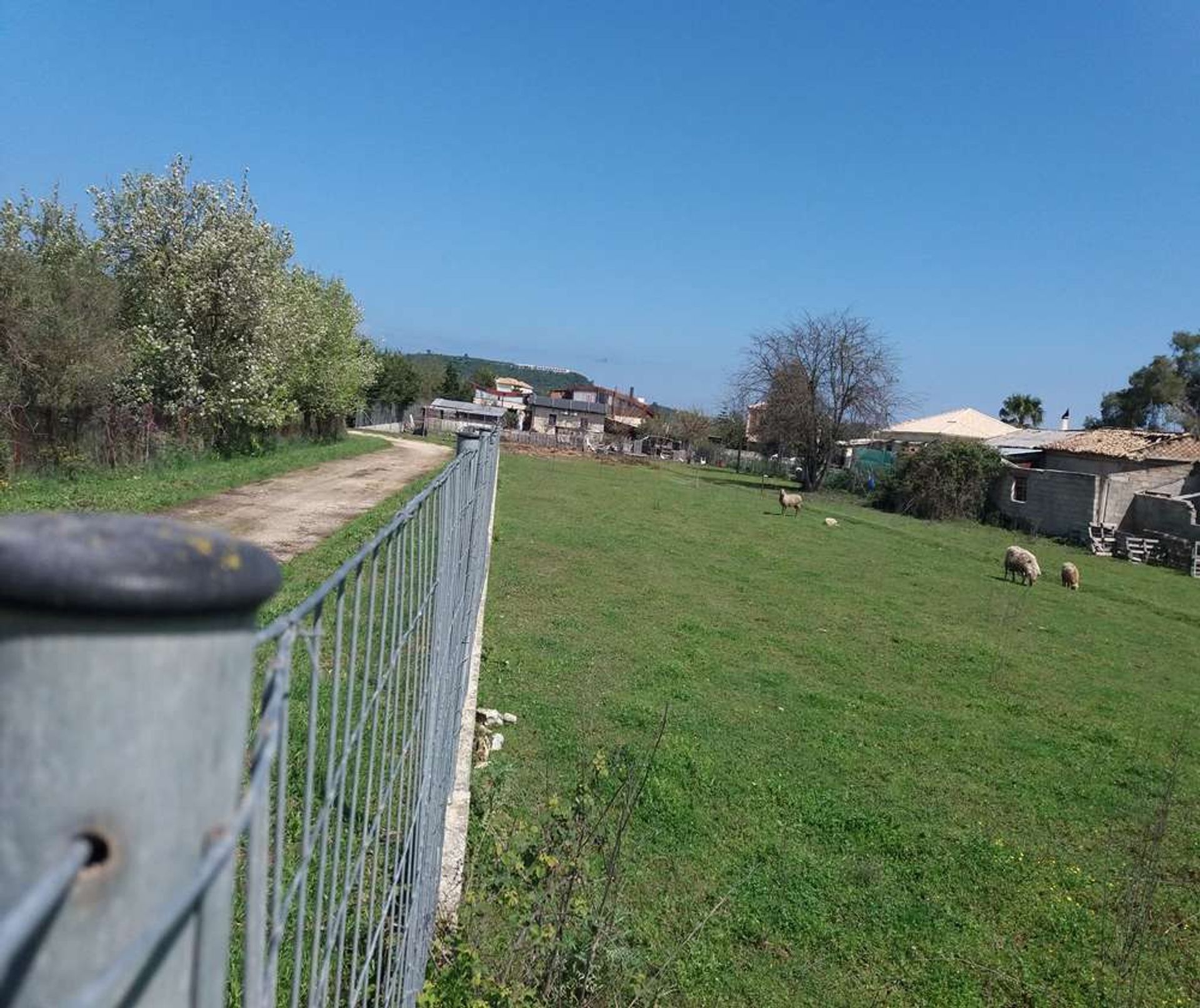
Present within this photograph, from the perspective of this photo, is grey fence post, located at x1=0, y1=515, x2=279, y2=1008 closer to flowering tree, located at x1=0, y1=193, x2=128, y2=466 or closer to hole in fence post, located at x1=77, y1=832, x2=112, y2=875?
hole in fence post, located at x1=77, y1=832, x2=112, y2=875

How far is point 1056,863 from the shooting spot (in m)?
5.64

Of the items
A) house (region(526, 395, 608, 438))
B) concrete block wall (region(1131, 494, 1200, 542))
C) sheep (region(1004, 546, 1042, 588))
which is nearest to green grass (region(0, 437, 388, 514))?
sheep (region(1004, 546, 1042, 588))

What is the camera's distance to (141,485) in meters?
14.9

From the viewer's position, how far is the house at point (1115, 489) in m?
30.0

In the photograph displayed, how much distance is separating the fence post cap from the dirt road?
607 centimetres

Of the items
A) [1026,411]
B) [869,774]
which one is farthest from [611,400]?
[869,774]

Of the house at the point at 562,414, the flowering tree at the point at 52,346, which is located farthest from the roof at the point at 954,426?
the flowering tree at the point at 52,346

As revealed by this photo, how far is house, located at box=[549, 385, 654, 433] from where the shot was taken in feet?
364

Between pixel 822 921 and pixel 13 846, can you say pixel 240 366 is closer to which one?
pixel 822 921

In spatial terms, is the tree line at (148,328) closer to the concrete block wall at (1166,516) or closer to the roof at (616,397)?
the concrete block wall at (1166,516)

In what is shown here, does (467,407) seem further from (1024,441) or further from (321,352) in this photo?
(1024,441)

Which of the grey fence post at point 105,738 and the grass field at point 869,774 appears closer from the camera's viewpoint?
the grey fence post at point 105,738

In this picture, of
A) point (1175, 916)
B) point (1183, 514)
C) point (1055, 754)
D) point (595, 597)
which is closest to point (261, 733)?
point (1175, 916)

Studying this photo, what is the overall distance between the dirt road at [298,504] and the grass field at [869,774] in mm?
2782
